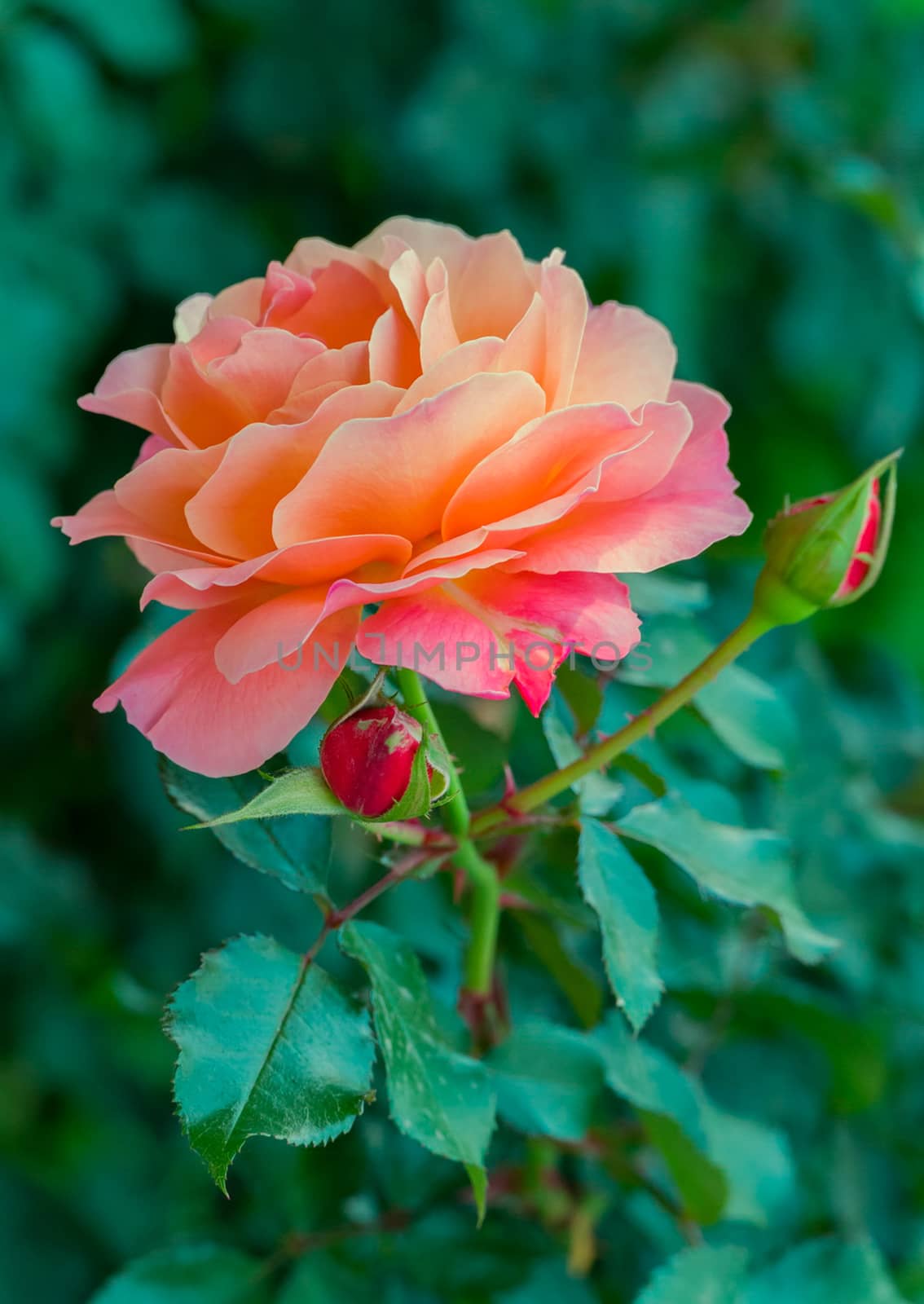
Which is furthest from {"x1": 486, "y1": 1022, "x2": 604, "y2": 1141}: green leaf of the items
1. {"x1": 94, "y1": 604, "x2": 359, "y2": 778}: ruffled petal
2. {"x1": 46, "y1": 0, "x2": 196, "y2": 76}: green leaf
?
{"x1": 46, "y1": 0, "x2": 196, "y2": 76}: green leaf

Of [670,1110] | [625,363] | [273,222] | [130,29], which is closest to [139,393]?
[625,363]

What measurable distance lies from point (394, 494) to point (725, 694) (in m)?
0.26

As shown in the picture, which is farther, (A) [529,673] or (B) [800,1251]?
(B) [800,1251]

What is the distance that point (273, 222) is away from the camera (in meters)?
1.46

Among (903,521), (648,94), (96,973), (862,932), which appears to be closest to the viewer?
(862,932)

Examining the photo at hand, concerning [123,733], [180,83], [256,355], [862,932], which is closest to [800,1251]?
[862,932]

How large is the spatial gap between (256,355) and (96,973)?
767 millimetres

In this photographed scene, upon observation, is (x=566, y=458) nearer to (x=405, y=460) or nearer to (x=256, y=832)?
(x=405, y=460)

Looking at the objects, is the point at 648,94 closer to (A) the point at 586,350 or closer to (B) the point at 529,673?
(A) the point at 586,350

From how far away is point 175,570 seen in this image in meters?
0.42

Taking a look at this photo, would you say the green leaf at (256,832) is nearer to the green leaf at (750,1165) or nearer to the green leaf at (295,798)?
the green leaf at (295,798)

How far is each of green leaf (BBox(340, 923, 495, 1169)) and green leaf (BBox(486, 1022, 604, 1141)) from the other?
6cm

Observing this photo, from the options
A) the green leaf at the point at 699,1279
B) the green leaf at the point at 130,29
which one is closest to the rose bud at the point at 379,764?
the green leaf at the point at 699,1279

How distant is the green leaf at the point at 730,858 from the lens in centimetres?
52
